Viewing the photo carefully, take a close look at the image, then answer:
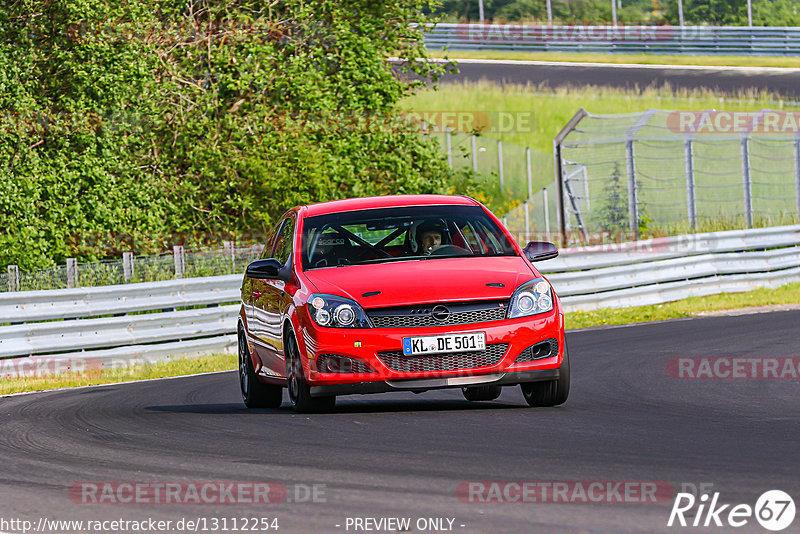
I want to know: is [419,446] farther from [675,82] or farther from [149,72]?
[675,82]

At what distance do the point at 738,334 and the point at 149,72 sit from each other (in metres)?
13.5

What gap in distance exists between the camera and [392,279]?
9672 mm

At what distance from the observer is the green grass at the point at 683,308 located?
813 inches

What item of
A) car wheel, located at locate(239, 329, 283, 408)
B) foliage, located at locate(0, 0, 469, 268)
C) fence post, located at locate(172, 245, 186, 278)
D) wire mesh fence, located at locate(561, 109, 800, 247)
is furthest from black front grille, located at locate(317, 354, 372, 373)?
foliage, located at locate(0, 0, 469, 268)

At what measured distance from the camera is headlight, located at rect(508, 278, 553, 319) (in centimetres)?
956

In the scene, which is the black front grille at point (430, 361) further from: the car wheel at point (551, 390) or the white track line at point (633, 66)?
the white track line at point (633, 66)

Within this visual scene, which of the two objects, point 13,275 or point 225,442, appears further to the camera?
point 13,275

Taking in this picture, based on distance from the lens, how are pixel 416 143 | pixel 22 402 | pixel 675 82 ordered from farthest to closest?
pixel 675 82 < pixel 416 143 < pixel 22 402

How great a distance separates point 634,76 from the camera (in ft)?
160

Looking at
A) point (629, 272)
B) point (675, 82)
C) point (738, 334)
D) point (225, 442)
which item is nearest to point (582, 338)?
point (738, 334)

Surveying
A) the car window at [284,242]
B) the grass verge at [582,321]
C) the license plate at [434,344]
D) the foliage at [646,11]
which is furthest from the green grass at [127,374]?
the foliage at [646,11]

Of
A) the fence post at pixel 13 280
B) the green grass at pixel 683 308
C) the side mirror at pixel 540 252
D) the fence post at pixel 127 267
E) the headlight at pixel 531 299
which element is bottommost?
the green grass at pixel 683 308

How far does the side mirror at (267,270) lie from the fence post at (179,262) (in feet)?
31.4

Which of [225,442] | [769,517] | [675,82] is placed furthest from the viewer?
[675,82]
